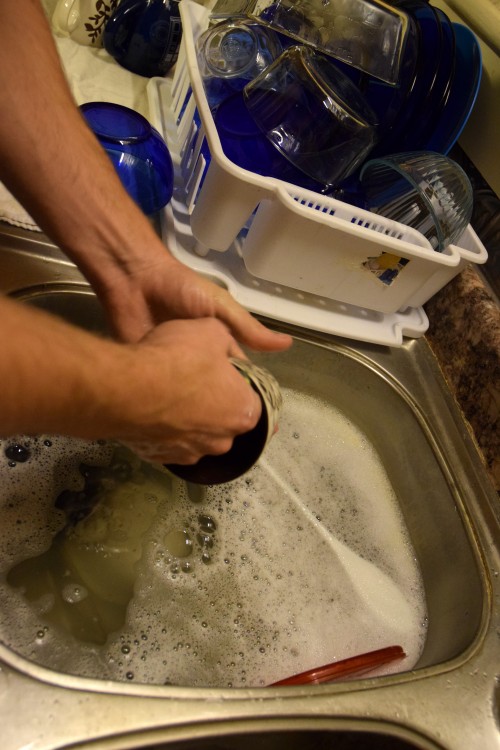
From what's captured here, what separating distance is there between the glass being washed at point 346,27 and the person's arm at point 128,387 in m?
0.54

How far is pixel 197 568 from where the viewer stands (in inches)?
28.6

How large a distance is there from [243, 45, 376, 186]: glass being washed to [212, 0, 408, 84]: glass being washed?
0.18ft

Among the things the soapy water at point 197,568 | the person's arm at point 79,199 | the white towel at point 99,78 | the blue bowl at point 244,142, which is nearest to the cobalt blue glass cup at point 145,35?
the white towel at point 99,78

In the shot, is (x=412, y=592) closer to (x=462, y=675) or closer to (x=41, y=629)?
(x=462, y=675)

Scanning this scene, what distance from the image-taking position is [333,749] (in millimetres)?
546

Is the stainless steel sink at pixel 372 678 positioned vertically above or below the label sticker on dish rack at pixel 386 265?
below

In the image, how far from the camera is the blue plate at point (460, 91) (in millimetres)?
841

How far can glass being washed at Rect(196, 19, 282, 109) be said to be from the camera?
779mm

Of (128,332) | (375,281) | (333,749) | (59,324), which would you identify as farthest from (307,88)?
(333,749)

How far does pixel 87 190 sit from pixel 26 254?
8.8 inches

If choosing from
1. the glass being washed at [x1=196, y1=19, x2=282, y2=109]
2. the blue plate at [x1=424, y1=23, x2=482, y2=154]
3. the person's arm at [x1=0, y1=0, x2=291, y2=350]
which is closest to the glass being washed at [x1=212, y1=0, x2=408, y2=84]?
the glass being washed at [x1=196, y1=19, x2=282, y2=109]

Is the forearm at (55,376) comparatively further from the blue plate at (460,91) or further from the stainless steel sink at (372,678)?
the blue plate at (460,91)

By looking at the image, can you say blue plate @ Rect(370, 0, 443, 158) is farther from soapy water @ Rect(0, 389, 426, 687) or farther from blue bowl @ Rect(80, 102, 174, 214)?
soapy water @ Rect(0, 389, 426, 687)

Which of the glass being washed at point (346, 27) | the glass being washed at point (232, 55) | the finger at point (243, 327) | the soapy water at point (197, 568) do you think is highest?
the glass being washed at point (346, 27)
